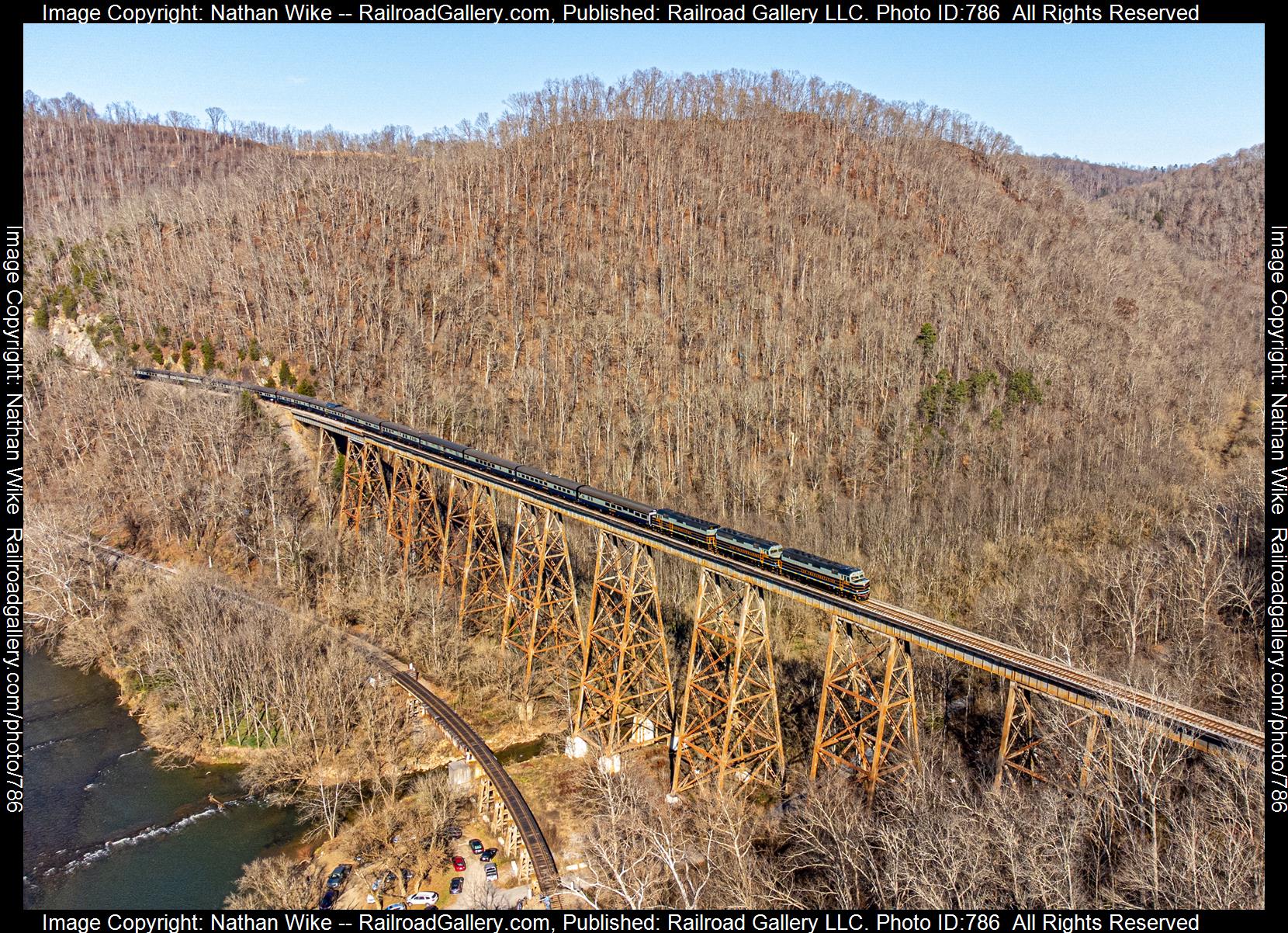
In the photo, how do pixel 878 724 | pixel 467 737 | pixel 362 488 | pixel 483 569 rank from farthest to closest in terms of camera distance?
pixel 362 488, pixel 483 569, pixel 467 737, pixel 878 724

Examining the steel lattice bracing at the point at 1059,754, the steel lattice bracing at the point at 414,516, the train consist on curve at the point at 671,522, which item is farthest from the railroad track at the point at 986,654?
the steel lattice bracing at the point at 414,516

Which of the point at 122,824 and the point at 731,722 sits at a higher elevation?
the point at 731,722

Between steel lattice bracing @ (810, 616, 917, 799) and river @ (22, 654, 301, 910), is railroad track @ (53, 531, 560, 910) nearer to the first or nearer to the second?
river @ (22, 654, 301, 910)

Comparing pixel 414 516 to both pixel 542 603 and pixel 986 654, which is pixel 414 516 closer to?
pixel 542 603

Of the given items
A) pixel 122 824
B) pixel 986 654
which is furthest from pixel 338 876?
pixel 986 654

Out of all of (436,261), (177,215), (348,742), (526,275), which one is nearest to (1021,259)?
(526,275)

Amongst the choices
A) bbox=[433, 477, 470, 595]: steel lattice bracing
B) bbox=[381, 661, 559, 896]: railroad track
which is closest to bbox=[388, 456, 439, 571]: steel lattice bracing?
bbox=[433, 477, 470, 595]: steel lattice bracing
